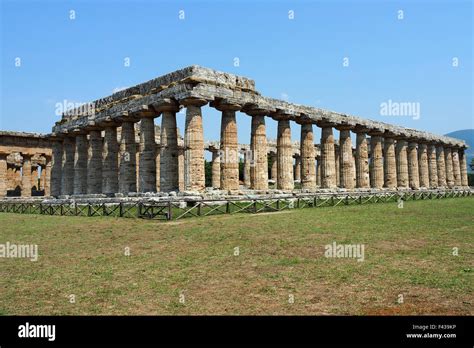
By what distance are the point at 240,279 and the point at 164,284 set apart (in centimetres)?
178

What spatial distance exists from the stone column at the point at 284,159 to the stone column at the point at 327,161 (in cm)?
541

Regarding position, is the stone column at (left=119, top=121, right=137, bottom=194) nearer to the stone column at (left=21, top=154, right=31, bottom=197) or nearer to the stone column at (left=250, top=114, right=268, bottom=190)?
the stone column at (left=250, top=114, right=268, bottom=190)

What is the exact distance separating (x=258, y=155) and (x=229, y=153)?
151 inches

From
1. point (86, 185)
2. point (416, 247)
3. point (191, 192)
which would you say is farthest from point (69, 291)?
point (86, 185)

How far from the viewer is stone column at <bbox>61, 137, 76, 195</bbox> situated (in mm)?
42969

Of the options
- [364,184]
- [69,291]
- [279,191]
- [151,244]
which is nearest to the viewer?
[69,291]

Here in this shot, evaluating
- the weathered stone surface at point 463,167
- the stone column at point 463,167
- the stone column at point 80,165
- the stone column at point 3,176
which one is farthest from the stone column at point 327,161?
the stone column at point 3,176

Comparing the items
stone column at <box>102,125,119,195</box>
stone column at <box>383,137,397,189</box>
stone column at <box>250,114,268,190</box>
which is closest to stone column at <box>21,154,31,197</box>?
stone column at <box>102,125,119,195</box>

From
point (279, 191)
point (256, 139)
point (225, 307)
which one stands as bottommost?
point (225, 307)

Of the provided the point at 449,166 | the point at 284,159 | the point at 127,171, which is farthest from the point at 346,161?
the point at 449,166

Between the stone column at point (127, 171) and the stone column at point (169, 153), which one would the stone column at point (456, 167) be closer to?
the stone column at point (169, 153)

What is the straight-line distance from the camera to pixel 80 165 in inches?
1629

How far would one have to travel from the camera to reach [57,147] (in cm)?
4619

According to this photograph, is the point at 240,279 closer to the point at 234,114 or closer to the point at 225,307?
the point at 225,307
